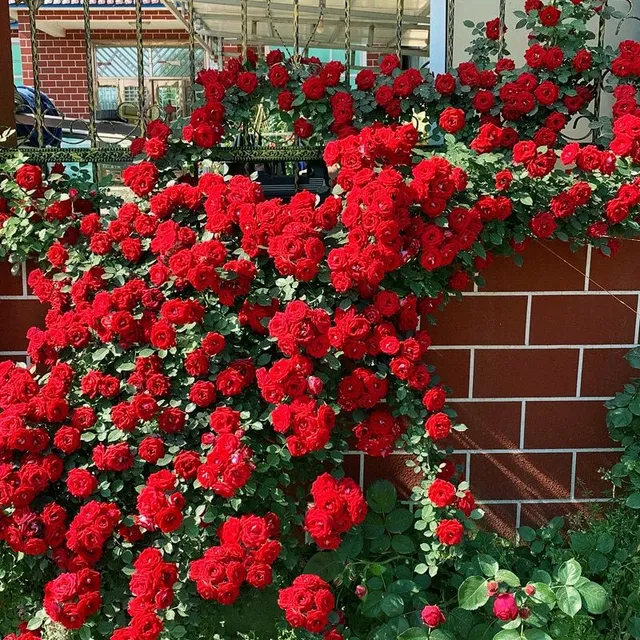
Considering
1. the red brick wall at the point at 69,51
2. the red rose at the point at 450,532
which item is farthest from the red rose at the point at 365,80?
the red brick wall at the point at 69,51

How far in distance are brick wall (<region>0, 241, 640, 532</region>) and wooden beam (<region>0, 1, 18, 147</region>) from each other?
453mm

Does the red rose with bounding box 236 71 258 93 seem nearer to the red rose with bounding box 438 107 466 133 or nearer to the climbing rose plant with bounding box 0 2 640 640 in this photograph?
the climbing rose plant with bounding box 0 2 640 640

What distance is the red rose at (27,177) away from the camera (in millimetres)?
2111

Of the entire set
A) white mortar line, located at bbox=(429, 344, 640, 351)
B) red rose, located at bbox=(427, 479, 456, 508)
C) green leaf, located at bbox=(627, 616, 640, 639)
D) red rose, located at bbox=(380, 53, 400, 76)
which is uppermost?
red rose, located at bbox=(380, 53, 400, 76)

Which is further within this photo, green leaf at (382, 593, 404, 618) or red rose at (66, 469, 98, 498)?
green leaf at (382, 593, 404, 618)

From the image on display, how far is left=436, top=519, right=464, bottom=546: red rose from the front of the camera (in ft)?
6.09

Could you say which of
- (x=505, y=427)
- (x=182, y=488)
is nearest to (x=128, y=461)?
(x=182, y=488)

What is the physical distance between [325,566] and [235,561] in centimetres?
37

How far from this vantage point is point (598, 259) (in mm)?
2248

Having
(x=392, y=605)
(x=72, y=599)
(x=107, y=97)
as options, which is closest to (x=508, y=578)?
(x=392, y=605)

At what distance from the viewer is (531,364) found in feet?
7.47

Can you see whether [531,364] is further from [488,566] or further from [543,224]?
[488,566]

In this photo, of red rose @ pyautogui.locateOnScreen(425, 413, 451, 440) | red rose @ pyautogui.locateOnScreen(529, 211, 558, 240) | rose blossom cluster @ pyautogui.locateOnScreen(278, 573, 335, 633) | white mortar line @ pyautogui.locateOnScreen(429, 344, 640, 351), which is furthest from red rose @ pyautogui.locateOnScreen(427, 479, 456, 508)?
red rose @ pyautogui.locateOnScreen(529, 211, 558, 240)

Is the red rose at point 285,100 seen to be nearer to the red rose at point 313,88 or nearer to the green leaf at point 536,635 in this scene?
the red rose at point 313,88
